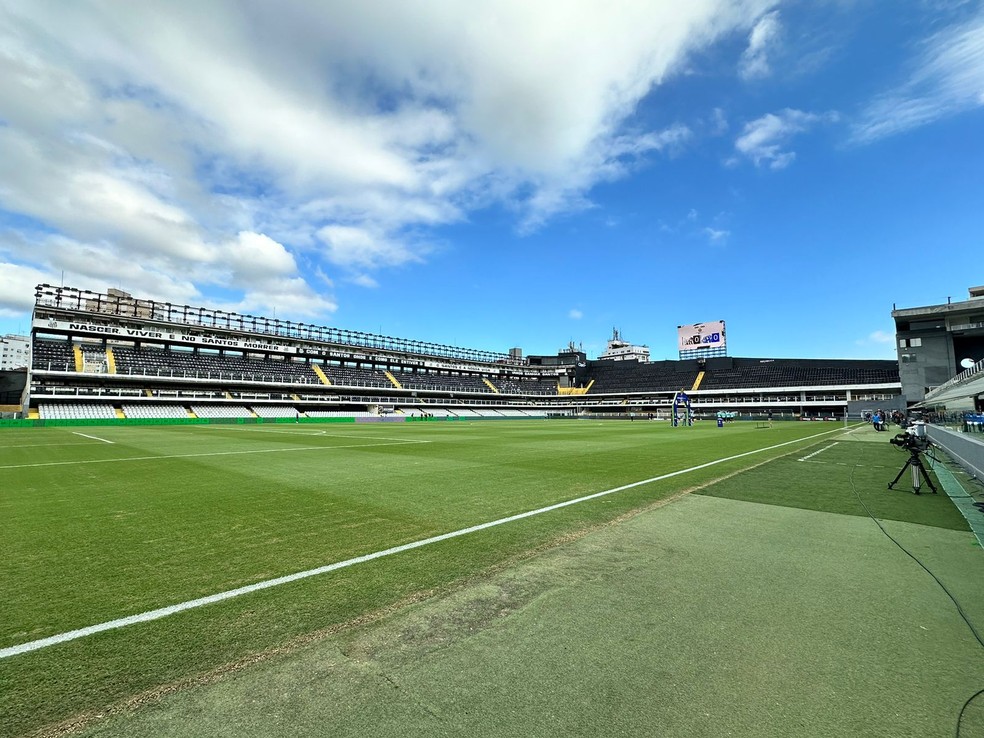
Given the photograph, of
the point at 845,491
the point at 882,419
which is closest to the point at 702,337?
Result: the point at 882,419

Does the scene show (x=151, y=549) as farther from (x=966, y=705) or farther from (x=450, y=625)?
(x=966, y=705)

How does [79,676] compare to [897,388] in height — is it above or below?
below

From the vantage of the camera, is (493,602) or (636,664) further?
(493,602)

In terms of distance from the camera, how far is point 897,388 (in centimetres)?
6731

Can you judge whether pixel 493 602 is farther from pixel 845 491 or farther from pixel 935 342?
pixel 935 342

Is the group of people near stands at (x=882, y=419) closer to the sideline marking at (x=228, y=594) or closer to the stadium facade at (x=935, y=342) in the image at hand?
the stadium facade at (x=935, y=342)

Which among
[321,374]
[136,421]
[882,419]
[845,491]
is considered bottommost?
[845,491]

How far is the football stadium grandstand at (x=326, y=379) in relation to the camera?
57750 millimetres

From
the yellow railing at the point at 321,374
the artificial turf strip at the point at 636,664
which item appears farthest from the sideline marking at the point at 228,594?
the yellow railing at the point at 321,374

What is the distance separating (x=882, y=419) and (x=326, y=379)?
241 feet

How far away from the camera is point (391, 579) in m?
4.38

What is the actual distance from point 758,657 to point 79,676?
4.29 m

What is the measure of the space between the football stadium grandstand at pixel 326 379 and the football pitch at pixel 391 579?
170 feet

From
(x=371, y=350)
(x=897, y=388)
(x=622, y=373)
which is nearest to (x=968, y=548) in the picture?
(x=897, y=388)
